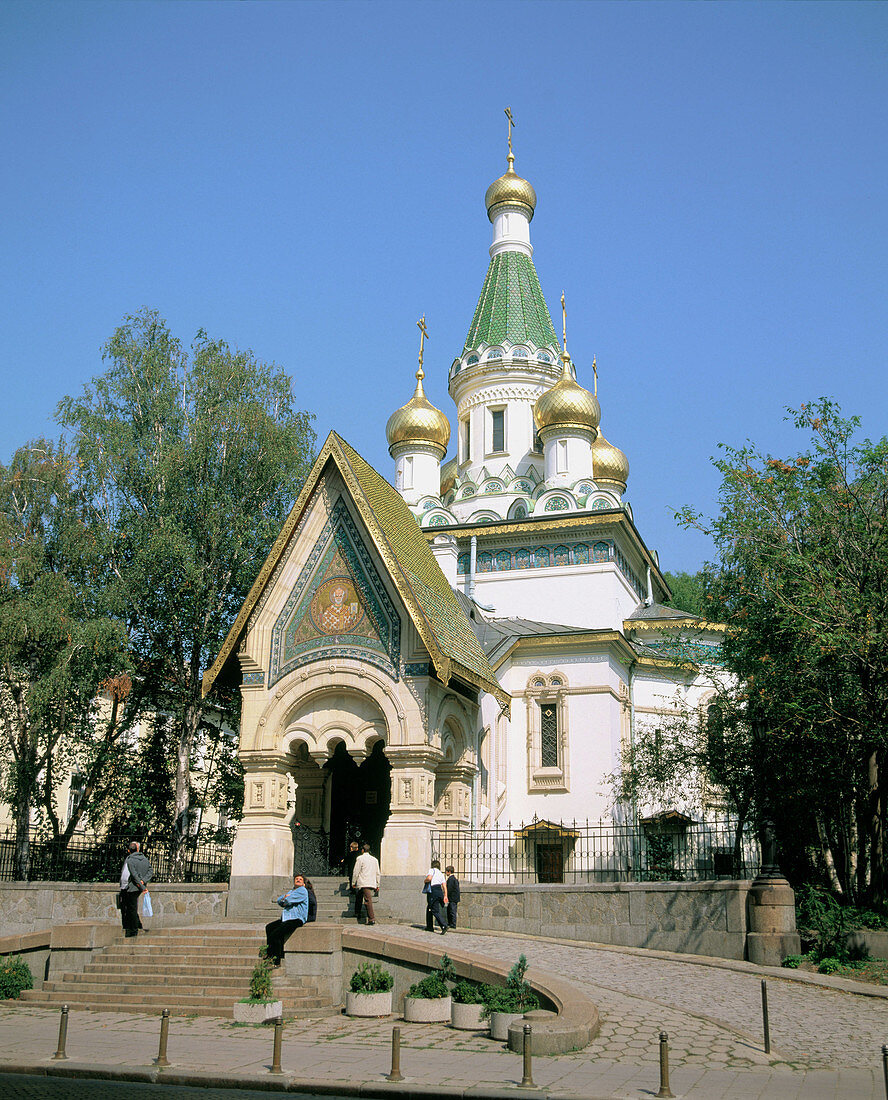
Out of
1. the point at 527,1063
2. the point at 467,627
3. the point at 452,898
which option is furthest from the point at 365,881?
the point at 527,1063

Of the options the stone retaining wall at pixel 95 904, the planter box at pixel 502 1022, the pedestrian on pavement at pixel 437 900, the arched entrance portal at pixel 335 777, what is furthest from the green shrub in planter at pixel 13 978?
the planter box at pixel 502 1022

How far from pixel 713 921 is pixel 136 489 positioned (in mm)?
14296

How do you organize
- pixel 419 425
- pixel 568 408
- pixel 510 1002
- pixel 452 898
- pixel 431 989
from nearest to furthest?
pixel 510 1002
pixel 431 989
pixel 452 898
pixel 568 408
pixel 419 425

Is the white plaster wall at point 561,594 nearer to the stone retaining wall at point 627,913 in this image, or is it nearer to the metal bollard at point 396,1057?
the stone retaining wall at point 627,913

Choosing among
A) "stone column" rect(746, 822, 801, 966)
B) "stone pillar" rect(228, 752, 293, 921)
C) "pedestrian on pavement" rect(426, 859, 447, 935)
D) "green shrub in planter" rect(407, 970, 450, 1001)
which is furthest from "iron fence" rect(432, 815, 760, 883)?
"green shrub in planter" rect(407, 970, 450, 1001)

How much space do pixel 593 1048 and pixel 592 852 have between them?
1250cm

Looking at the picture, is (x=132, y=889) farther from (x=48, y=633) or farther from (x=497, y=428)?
(x=497, y=428)

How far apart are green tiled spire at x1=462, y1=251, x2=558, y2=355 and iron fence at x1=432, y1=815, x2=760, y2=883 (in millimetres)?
16249

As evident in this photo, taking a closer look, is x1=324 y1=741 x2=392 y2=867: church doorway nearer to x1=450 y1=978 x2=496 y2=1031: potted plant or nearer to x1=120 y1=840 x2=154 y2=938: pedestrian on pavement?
x1=120 y1=840 x2=154 y2=938: pedestrian on pavement

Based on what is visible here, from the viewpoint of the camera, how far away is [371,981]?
1167cm

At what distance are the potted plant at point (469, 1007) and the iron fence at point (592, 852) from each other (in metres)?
7.23

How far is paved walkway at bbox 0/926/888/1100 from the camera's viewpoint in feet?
27.5

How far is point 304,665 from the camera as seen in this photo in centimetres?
1792

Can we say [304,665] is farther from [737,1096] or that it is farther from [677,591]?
[677,591]
